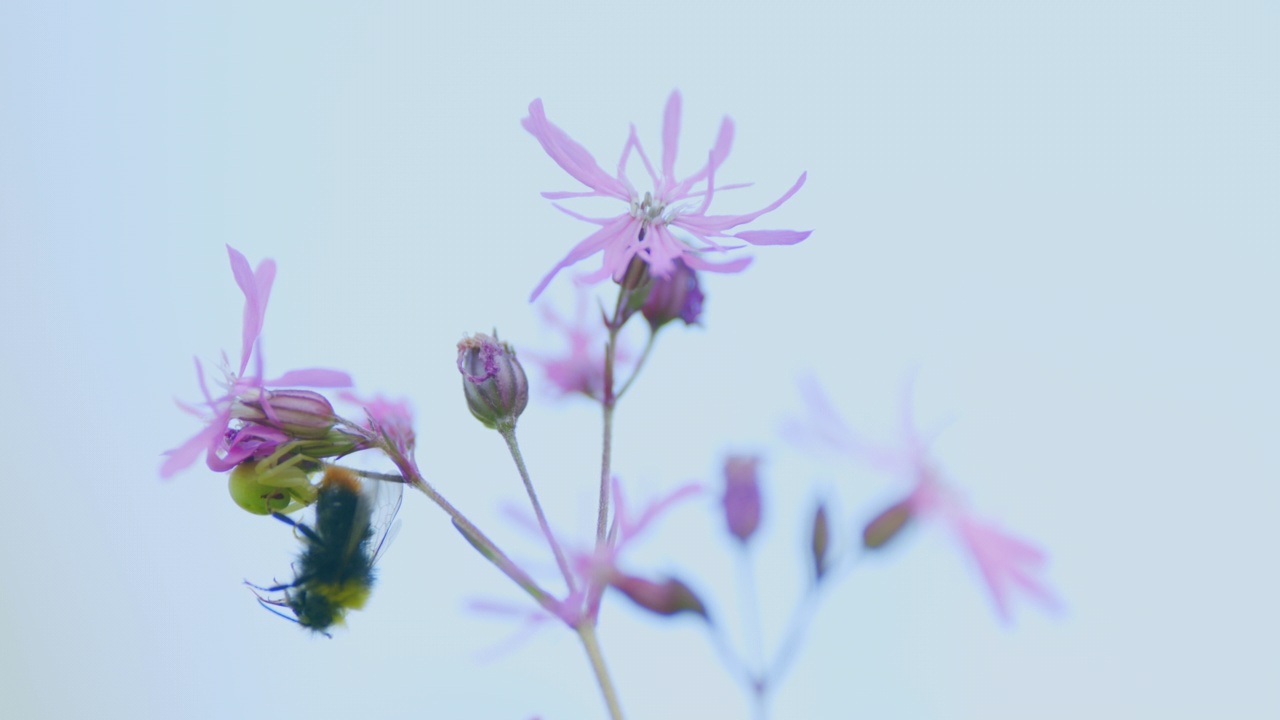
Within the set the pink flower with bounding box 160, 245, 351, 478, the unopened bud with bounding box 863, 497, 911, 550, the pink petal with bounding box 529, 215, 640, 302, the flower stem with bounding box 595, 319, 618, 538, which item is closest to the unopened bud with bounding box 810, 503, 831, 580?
the unopened bud with bounding box 863, 497, 911, 550

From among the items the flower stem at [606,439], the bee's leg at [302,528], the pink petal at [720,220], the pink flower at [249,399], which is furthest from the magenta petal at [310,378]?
the pink petal at [720,220]

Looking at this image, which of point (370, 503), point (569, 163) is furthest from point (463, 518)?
point (569, 163)

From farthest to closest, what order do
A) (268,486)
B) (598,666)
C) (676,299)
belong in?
1. (676,299)
2. (268,486)
3. (598,666)

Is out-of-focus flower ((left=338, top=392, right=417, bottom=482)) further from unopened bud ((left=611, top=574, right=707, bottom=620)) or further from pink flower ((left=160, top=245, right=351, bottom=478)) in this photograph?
unopened bud ((left=611, top=574, right=707, bottom=620))

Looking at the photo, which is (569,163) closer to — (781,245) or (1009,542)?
(781,245)

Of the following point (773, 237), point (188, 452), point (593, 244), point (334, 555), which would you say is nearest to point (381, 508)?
point (334, 555)

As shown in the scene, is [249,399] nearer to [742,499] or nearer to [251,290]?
[251,290]
